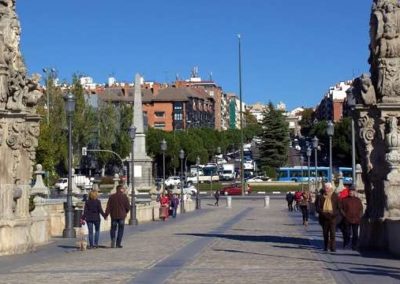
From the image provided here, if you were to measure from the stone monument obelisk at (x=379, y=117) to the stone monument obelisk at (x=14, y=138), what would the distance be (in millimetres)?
7855

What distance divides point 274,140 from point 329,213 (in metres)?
109

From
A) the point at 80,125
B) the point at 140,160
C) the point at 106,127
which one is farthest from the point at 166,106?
the point at 140,160

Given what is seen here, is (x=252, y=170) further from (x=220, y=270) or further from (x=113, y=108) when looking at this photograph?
(x=220, y=270)

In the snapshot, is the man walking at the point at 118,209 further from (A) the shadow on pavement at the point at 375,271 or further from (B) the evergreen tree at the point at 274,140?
(B) the evergreen tree at the point at 274,140

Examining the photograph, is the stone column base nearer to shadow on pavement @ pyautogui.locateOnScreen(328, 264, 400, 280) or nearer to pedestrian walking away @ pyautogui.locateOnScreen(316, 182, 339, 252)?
pedestrian walking away @ pyautogui.locateOnScreen(316, 182, 339, 252)

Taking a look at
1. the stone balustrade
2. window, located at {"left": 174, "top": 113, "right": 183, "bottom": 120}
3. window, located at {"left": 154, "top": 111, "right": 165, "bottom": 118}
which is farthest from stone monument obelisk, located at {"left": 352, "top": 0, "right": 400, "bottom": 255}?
window, located at {"left": 174, "top": 113, "right": 183, "bottom": 120}

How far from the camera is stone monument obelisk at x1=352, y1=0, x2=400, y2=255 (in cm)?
1948

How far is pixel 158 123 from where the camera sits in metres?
183

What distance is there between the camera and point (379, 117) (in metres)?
19.8

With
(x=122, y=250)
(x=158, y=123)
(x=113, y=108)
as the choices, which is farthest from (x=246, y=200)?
(x=158, y=123)

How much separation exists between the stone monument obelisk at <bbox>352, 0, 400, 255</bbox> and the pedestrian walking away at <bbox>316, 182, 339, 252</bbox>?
68 cm

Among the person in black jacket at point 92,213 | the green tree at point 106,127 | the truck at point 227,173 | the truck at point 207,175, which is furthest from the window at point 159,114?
the person in black jacket at point 92,213

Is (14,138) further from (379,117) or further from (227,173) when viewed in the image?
(227,173)

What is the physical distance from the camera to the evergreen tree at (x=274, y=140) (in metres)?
130
